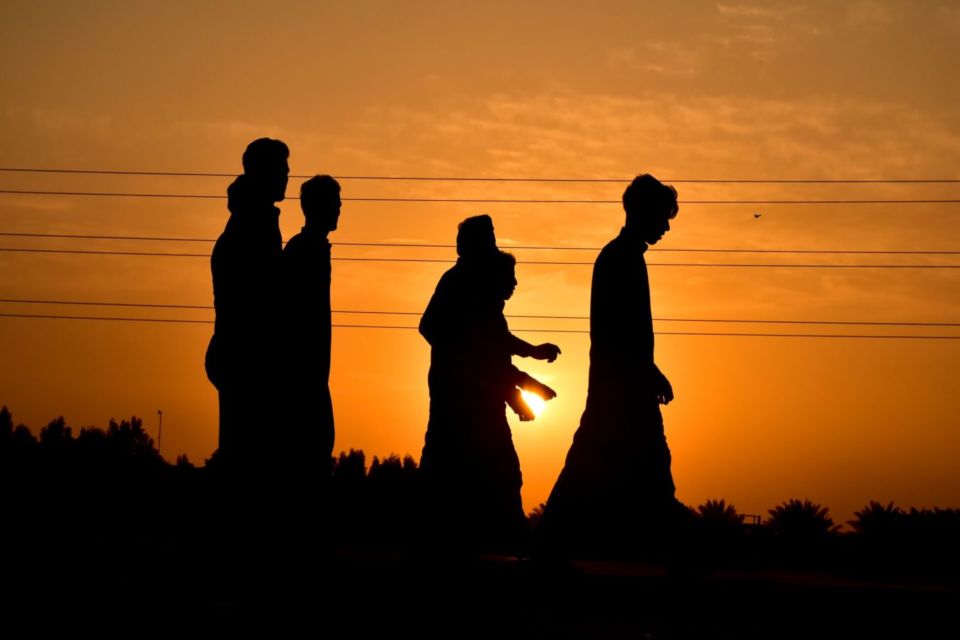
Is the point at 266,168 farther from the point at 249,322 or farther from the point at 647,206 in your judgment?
the point at 647,206

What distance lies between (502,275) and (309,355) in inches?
89.4

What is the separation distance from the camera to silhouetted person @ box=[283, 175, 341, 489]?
915 centimetres

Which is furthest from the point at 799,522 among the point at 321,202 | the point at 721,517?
the point at 321,202

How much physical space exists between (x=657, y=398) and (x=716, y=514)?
8.29 feet

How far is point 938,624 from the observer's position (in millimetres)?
8375

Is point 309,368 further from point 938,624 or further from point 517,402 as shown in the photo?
point 938,624

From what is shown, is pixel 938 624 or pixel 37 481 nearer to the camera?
pixel 938 624

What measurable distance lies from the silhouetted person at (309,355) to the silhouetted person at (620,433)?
67.5 inches

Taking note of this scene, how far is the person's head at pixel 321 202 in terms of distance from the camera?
9.78 m

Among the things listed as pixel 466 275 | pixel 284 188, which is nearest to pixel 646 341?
pixel 466 275

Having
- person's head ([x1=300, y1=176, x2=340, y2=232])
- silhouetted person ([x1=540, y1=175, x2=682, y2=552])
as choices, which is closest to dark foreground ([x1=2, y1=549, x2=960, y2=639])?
silhouetted person ([x1=540, y1=175, x2=682, y2=552])

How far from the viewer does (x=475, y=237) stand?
10883 mm

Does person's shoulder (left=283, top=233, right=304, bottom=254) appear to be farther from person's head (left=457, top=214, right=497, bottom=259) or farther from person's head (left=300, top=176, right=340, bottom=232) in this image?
person's head (left=457, top=214, right=497, bottom=259)

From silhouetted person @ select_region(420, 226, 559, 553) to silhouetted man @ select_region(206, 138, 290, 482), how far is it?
1.91m
